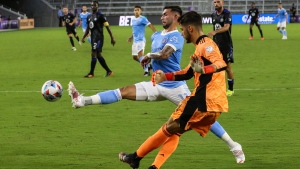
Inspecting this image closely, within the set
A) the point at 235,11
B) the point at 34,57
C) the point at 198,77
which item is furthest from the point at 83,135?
the point at 235,11

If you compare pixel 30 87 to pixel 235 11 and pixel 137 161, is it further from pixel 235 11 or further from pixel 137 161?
pixel 235 11

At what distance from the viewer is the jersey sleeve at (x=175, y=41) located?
923 cm

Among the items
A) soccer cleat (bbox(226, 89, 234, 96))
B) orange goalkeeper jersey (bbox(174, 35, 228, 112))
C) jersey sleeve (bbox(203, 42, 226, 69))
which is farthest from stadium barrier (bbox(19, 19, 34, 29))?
jersey sleeve (bbox(203, 42, 226, 69))

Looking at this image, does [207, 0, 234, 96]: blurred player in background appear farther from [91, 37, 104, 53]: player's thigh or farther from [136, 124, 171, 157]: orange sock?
[136, 124, 171, 157]: orange sock

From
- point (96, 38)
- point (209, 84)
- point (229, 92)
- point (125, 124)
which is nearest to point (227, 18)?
point (229, 92)

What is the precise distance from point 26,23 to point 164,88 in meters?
58.0

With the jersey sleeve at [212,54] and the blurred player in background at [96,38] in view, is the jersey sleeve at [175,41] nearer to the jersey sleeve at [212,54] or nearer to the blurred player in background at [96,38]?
the jersey sleeve at [212,54]

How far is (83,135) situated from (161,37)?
248cm

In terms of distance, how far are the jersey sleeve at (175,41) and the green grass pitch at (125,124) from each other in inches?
61.4

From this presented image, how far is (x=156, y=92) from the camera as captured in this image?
29.6ft

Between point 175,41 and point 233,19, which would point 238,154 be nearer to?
point 175,41

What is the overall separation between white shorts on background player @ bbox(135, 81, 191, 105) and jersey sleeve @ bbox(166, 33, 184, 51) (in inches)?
22.5

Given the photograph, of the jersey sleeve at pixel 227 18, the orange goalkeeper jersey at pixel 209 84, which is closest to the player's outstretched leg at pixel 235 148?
the orange goalkeeper jersey at pixel 209 84

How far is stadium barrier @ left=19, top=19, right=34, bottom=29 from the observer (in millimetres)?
63912
